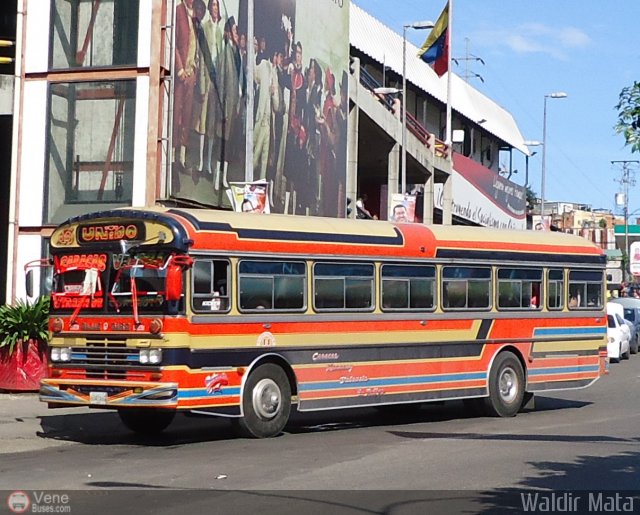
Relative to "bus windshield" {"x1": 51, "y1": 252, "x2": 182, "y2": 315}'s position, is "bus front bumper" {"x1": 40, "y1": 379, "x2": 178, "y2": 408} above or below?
below

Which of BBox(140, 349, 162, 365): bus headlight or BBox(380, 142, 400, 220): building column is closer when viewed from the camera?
BBox(140, 349, 162, 365): bus headlight

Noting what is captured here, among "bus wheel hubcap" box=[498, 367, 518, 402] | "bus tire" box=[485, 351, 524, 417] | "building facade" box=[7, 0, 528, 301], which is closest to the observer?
"bus tire" box=[485, 351, 524, 417]

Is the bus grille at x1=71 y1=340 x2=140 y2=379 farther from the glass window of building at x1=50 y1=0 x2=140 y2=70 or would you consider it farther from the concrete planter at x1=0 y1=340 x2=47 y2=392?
the glass window of building at x1=50 y1=0 x2=140 y2=70

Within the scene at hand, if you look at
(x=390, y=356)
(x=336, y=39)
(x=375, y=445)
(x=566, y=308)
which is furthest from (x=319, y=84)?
(x=375, y=445)

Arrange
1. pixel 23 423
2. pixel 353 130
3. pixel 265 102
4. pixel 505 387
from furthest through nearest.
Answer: pixel 353 130 < pixel 265 102 < pixel 505 387 < pixel 23 423

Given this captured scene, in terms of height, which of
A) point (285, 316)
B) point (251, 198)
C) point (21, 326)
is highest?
point (251, 198)

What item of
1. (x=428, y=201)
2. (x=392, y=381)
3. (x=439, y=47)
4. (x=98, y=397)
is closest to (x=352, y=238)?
(x=392, y=381)

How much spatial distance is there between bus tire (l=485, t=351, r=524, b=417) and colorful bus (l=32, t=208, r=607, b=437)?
0.11 feet

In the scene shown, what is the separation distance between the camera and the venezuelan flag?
144ft

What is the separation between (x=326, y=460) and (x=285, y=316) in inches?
123

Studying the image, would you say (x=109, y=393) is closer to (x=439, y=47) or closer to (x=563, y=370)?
(x=563, y=370)

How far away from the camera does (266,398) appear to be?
50.8 ft

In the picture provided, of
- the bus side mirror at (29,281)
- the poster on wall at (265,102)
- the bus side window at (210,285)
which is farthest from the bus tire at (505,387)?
the bus side mirror at (29,281)

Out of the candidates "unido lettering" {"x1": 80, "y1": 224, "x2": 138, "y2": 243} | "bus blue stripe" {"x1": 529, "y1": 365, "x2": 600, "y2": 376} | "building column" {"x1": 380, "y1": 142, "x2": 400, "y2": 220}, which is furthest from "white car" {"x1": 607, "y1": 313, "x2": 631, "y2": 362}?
"unido lettering" {"x1": 80, "y1": 224, "x2": 138, "y2": 243}
